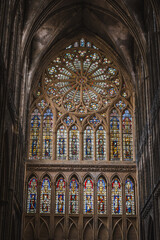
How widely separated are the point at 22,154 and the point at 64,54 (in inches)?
324

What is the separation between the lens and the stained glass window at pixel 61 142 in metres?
28.0

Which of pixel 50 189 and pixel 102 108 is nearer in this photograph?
pixel 50 189

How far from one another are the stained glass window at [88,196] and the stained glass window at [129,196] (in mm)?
1990

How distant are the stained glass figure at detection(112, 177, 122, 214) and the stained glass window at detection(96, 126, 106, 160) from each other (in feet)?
5.34

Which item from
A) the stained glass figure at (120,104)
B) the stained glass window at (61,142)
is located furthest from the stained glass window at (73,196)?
the stained glass figure at (120,104)

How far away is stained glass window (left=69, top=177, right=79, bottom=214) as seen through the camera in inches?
1046

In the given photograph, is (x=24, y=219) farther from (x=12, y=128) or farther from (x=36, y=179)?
(x=12, y=128)

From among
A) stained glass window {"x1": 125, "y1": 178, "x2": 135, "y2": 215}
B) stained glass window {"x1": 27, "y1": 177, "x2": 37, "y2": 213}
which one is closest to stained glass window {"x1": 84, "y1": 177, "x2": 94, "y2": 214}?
stained glass window {"x1": 125, "y1": 178, "x2": 135, "y2": 215}

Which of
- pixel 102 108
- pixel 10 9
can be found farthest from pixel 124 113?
pixel 10 9

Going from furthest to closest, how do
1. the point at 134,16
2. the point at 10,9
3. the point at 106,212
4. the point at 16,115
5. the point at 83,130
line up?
the point at 83,130
the point at 106,212
the point at 134,16
the point at 16,115
the point at 10,9

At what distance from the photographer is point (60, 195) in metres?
26.9

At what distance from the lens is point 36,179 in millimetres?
27172

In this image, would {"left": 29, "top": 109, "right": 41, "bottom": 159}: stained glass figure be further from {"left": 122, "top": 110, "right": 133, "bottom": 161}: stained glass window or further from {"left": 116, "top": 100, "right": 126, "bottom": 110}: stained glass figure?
{"left": 122, "top": 110, "right": 133, "bottom": 161}: stained glass window

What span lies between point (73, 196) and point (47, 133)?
4.20m
